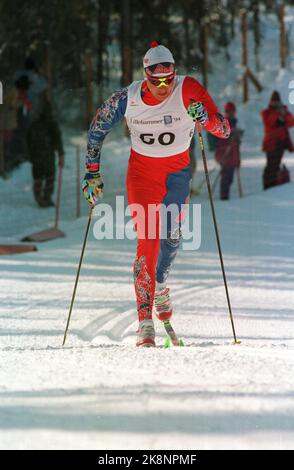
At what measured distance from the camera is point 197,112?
593 centimetres

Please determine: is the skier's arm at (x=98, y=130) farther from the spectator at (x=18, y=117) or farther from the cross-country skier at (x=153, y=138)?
the spectator at (x=18, y=117)

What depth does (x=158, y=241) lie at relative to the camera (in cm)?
618

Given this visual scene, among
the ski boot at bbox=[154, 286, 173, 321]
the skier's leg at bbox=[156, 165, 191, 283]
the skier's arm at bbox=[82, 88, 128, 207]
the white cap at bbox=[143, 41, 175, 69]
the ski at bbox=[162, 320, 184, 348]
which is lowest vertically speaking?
the ski at bbox=[162, 320, 184, 348]

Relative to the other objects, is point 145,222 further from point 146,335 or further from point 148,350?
point 148,350

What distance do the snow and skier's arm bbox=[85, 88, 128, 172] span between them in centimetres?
124

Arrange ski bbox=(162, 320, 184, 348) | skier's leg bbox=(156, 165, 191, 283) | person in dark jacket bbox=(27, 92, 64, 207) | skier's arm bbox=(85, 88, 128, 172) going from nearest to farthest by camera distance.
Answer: skier's arm bbox=(85, 88, 128, 172)
skier's leg bbox=(156, 165, 191, 283)
ski bbox=(162, 320, 184, 348)
person in dark jacket bbox=(27, 92, 64, 207)

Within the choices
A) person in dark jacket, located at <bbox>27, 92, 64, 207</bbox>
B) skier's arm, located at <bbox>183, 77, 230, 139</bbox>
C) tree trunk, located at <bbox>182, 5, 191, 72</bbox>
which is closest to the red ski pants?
skier's arm, located at <bbox>183, 77, 230, 139</bbox>

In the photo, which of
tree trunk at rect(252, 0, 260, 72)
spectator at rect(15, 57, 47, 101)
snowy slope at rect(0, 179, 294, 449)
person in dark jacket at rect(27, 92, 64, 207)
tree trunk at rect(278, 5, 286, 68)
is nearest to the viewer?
snowy slope at rect(0, 179, 294, 449)

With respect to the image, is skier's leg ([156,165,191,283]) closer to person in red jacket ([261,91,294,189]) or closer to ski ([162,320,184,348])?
ski ([162,320,184,348])

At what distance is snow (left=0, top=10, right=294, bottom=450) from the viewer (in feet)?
12.0

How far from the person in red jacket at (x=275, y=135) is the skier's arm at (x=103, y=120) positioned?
29.0ft

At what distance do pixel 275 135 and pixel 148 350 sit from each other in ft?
34.0

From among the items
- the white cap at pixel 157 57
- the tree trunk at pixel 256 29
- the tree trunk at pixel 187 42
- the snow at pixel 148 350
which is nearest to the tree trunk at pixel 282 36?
the tree trunk at pixel 187 42

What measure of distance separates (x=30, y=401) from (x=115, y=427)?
505mm
